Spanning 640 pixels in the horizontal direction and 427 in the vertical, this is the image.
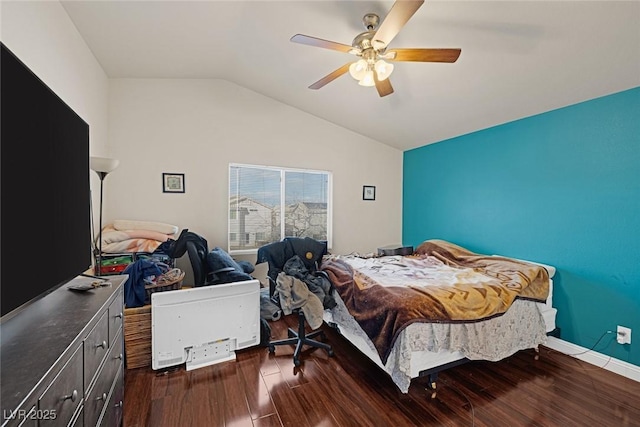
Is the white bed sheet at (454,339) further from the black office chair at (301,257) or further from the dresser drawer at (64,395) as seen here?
the dresser drawer at (64,395)

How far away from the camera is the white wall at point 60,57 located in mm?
1543

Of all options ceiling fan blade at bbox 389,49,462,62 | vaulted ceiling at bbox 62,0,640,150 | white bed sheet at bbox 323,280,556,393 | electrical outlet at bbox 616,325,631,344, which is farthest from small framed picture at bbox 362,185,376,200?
electrical outlet at bbox 616,325,631,344

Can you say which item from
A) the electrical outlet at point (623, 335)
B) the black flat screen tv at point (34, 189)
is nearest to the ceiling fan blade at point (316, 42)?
the black flat screen tv at point (34, 189)

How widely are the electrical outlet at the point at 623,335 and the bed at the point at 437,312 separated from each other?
1.46 ft

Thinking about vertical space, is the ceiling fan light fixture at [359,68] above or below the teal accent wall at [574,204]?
above

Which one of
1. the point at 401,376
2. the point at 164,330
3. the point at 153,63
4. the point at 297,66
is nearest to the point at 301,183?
the point at 297,66

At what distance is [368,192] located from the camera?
468 cm

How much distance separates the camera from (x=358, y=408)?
1854mm

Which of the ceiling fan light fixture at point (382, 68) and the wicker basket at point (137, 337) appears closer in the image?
the ceiling fan light fixture at point (382, 68)

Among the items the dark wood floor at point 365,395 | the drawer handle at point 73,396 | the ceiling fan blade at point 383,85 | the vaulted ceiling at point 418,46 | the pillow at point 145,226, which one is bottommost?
the dark wood floor at point 365,395

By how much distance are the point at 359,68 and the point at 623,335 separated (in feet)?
10.00

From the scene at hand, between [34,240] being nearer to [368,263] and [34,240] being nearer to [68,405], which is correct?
[68,405]

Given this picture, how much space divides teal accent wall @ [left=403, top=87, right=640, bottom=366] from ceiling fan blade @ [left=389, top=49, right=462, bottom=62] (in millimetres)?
1728

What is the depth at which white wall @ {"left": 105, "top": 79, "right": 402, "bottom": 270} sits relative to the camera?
3.26m
